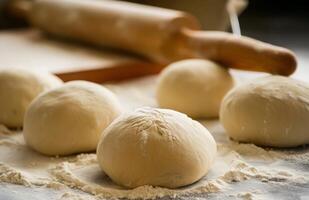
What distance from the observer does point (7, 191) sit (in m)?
1.41

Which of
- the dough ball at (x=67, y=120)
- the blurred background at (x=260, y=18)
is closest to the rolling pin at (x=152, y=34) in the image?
the blurred background at (x=260, y=18)

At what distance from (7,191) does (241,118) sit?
2.40 feet

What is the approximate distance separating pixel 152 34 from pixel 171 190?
1.16m

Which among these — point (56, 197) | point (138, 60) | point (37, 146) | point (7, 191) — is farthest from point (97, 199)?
point (138, 60)

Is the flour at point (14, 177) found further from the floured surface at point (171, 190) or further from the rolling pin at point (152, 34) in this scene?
the rolling pin at point (152, 34)

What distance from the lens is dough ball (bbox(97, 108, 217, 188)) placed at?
4.57ft

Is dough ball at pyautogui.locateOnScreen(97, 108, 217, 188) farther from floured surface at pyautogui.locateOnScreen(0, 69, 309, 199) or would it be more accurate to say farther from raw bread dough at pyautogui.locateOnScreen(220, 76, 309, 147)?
raw bread dough at pyautogui.locateOnScreen(220, 76, 309, 147)

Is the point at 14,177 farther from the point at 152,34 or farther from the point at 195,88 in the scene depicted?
the point at 152,34

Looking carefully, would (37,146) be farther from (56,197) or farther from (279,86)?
(279,86)

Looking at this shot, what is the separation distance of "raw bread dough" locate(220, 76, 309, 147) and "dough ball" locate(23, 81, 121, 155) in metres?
0.39

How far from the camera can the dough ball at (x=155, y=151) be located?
1.39 m

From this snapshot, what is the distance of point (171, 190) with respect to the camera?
4.58ft

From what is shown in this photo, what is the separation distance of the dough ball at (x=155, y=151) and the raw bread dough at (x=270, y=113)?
244mm

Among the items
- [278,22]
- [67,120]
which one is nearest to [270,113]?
[67,120]
